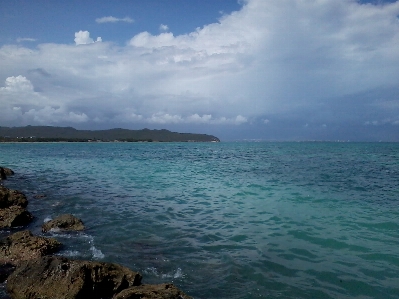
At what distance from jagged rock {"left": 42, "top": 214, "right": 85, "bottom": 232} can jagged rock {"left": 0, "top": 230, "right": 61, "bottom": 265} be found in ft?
9.24

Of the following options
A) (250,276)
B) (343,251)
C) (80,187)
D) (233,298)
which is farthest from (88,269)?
(80,187)

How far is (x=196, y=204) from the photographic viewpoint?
19.1 m

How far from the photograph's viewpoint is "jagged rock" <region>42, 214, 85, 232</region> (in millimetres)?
13516

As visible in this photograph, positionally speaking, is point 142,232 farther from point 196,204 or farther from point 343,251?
point 343,251

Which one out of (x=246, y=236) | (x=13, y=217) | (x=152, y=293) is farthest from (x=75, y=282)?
(x=13, y=217)

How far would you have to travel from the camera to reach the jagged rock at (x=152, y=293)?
6.29 metres

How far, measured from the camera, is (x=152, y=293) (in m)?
6.37

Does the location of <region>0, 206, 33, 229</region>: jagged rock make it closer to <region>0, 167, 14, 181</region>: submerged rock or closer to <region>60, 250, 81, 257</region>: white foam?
<region>60, 250, 81, 257</region>: white foam

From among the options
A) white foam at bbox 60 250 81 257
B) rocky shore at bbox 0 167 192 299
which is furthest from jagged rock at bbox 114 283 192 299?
white foam at bbox 60 250 81 257

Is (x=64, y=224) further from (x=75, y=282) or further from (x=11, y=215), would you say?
(x=75, y=282)

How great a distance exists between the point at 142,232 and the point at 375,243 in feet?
30.5

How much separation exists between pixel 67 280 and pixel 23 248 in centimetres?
371

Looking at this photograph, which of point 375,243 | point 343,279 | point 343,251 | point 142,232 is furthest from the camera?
point 142,232

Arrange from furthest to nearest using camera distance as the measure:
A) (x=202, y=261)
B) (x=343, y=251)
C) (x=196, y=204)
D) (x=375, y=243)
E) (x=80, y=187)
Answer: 1. (x=80, y=187)
2. (x=196, y=204)
3. (x=375, y=243)
4. (x=343, y=251)
5. (x=202, y=261)
